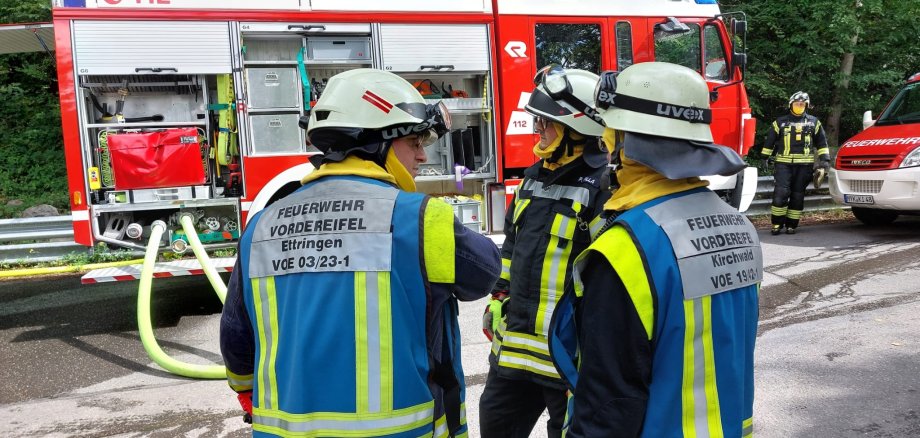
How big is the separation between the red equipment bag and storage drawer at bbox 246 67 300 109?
2.17ft

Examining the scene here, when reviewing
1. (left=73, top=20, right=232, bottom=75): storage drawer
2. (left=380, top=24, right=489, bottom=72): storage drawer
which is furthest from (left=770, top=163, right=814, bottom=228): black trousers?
(left=73, top=20, right=232, bottom=75): storage drawer

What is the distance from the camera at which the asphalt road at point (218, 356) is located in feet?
12.1

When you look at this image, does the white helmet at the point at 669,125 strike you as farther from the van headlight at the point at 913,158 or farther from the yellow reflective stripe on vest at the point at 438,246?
the van headlight at the point at 913,158

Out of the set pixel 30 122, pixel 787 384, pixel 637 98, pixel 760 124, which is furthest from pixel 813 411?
pixel 30 122

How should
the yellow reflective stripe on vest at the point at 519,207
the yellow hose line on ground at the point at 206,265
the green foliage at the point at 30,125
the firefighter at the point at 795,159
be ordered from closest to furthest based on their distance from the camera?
the yellow reflective stripe on vest at the point at 519,207 < the yellow hose line on ground at the point at 206,265 < the firefighter at the point at 795,159 < the green foliage at the point at 30,125

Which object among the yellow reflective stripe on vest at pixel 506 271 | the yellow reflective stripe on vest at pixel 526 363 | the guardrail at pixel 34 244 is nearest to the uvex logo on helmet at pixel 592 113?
the yellow reflective stripe on vest at pixel 506 271

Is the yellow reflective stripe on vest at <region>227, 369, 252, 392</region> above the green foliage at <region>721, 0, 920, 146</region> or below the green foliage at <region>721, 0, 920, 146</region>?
below

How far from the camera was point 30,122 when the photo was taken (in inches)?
526

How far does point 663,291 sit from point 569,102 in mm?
1319

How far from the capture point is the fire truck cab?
8406mm

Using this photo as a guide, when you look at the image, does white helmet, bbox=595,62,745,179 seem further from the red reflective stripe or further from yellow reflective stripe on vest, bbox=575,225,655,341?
the red reflective stripe

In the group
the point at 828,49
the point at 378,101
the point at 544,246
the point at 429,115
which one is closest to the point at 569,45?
the point at 544,246

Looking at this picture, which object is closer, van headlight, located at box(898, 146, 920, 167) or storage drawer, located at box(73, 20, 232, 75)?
storage drawer, located at box(73, 20, 232, 75)

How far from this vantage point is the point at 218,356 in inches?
193
